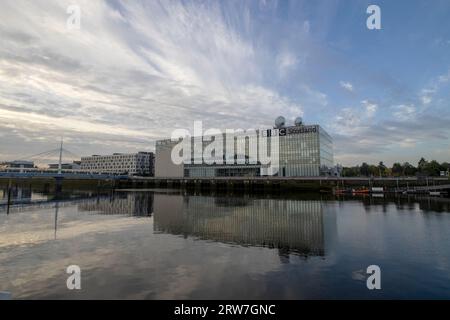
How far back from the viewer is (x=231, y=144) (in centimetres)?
12469

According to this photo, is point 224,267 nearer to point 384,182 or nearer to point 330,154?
point 384,182

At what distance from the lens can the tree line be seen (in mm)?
121238

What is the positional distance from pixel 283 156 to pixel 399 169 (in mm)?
79176

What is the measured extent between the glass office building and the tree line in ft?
124

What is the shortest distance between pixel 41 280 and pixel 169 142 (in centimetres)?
13491

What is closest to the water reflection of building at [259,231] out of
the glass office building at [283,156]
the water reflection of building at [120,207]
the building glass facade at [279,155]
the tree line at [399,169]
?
the water reflection of building at [120,207]

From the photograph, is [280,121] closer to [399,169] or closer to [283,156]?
[283,156]

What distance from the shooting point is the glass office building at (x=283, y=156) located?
356ft

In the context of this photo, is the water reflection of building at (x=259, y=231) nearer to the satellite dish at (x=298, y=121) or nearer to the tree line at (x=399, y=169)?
the satellite dish at (x=298, y=121)

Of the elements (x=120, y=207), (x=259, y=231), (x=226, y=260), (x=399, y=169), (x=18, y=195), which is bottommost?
(x=226, y=260)

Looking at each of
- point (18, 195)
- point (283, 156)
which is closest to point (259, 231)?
point (18, 195)

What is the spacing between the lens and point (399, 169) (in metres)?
148
